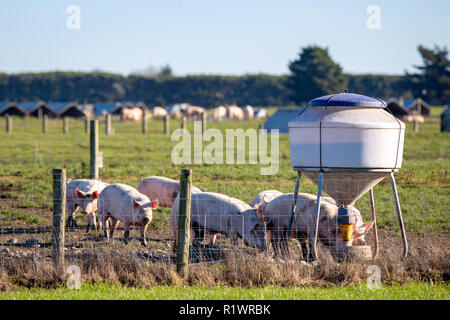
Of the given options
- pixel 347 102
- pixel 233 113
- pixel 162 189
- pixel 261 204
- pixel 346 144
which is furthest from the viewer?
pixel 233 113

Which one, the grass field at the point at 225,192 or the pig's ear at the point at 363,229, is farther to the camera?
the pig's ear at the point at 363,229

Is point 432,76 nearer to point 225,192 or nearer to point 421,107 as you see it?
point 421,107

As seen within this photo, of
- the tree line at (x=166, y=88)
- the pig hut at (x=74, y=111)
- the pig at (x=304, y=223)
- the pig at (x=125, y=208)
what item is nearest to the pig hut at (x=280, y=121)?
the pig hut at (x=74, y=111)

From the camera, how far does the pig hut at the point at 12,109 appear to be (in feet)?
176

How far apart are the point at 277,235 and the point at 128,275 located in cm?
260

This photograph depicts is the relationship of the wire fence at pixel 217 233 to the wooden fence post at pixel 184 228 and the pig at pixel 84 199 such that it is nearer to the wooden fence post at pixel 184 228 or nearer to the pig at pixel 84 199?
the pig at pixel 84 199

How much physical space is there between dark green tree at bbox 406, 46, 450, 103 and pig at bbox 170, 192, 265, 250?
68.5 metres

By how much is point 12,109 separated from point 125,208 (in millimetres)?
47483

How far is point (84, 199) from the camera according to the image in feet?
36.9

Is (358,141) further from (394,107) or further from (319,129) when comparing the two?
(394,107)

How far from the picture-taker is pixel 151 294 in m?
6.71

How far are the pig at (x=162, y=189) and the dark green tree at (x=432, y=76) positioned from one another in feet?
217

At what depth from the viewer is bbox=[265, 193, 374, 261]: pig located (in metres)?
8.79

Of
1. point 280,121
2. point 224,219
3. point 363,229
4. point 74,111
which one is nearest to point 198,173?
point 224,219
